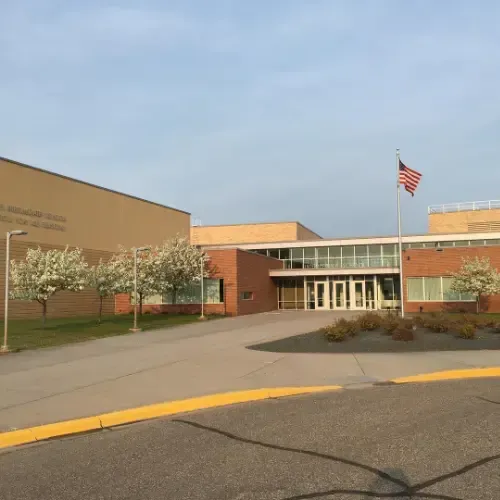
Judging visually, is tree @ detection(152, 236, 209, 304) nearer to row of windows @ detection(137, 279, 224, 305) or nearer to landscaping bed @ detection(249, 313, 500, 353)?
row of windows @ detection(137, 279, 224, 305)

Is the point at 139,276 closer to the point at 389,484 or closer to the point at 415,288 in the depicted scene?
→ the point at 415,288

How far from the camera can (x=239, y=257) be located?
1391 inches

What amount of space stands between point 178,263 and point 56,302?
7.56 meters

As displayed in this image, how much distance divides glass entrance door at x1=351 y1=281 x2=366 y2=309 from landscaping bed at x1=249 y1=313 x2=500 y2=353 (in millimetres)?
23102

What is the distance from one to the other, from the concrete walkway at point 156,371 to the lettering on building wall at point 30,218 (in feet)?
48.4

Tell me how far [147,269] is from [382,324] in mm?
14007

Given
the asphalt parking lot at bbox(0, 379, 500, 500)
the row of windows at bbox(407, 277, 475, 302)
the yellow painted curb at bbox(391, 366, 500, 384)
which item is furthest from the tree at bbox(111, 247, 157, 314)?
the asphalt parking lot at bbox(0, 379, 500, 500)

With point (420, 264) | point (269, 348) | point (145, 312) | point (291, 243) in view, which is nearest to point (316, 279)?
point (291, 243)

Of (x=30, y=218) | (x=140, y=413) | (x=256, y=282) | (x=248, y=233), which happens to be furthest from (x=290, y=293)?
(x=140, y=413)

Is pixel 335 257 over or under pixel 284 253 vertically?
under

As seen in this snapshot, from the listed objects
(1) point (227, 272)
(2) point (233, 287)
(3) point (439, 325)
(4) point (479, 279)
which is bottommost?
(3) point (439, 325)

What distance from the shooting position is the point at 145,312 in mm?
36125

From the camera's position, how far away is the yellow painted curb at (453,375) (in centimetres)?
1103

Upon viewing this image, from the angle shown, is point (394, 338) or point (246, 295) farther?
point (246, 295)
